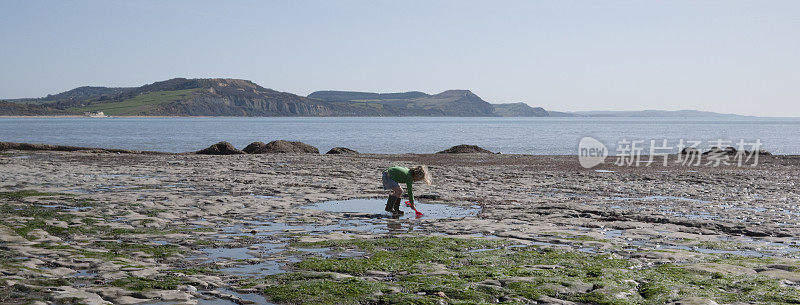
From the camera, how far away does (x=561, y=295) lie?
833cm

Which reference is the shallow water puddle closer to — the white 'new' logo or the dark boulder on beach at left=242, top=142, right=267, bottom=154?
the white 'new' logo

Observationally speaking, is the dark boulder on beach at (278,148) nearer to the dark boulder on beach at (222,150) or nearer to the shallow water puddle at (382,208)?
the dark boulder on beach at (222,150)

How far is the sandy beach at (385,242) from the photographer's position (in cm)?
838

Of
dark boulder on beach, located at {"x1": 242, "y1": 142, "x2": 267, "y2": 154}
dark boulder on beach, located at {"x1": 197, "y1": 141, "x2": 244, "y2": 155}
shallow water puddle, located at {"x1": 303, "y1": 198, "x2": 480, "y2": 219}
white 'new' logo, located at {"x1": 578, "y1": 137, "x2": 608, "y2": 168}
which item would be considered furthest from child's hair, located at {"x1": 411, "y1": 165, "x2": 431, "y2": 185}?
dark boulder on beach, located at {"x1": 242, "y1": 142, "x2": 267, "y2": 154}

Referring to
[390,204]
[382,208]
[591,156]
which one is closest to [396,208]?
[390,204]

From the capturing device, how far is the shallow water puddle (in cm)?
1639

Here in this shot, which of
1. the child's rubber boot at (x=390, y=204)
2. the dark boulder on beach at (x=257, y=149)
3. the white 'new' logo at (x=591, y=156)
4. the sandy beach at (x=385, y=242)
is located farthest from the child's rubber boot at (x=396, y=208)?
the dark boulder on beach at (x=257, y=149)

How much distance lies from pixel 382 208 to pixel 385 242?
18.8 ft

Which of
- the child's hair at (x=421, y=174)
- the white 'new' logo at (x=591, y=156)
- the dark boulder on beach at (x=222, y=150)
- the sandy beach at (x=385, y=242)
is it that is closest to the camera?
the sandy beach at (x=385, y=242)

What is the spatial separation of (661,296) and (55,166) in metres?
29.1

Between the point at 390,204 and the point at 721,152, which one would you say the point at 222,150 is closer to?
the point at 390,204

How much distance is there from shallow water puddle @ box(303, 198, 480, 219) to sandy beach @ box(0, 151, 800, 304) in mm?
112

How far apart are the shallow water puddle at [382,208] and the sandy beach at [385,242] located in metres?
0.11

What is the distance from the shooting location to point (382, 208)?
17.8 metres
